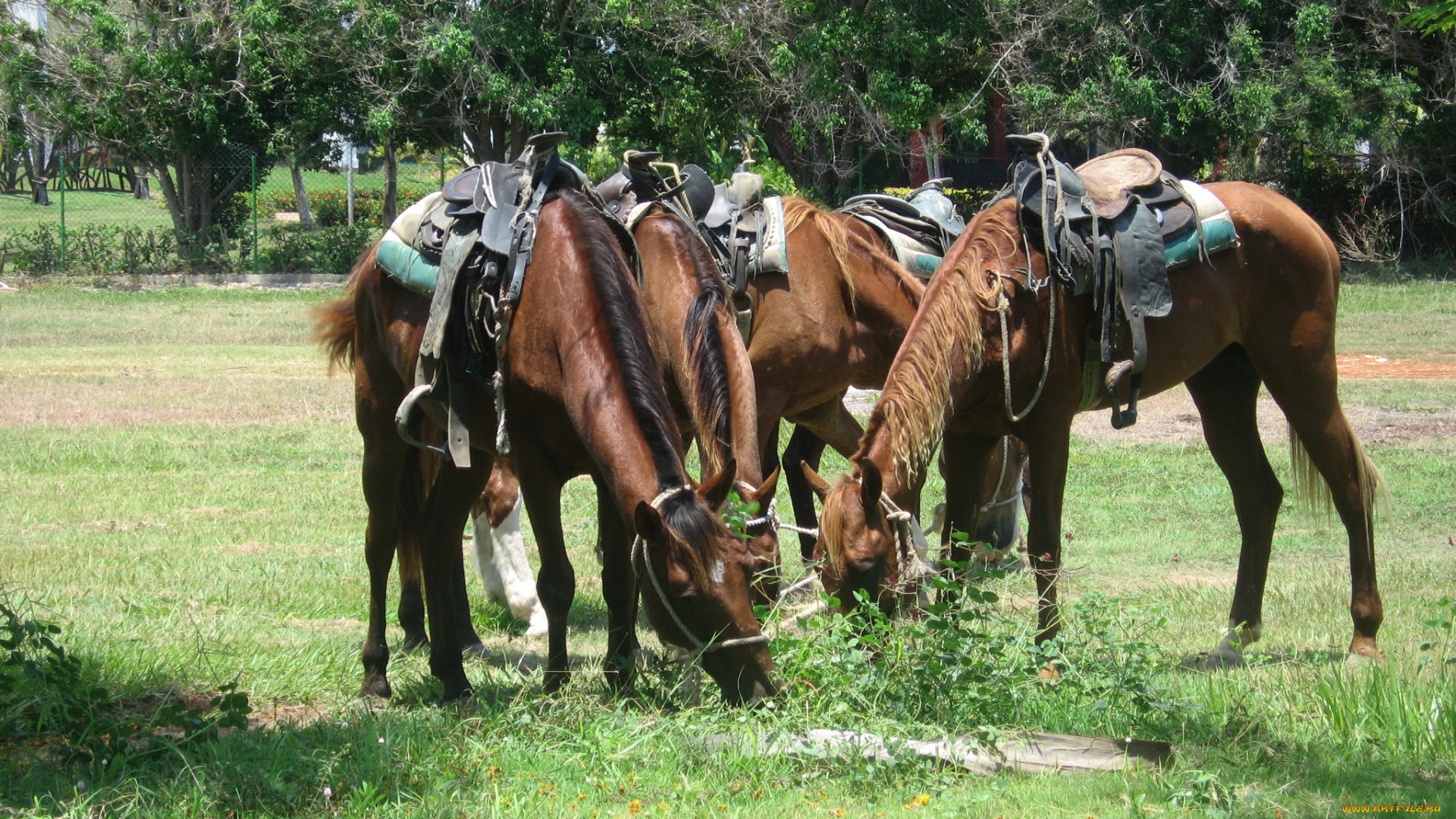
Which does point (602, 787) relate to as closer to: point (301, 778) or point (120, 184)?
point (301, 778)

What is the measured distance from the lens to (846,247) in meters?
6.13

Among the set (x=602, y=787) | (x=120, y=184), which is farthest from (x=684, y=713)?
(x=120, y=184)

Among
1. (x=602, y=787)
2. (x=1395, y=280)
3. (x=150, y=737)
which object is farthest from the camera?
(x=1395, y=280)

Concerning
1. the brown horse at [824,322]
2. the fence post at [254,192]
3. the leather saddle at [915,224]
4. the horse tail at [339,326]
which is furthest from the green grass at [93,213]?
the brown horse at [824,322]

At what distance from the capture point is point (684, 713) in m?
3.78

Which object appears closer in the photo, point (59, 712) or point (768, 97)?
point (59, 712)

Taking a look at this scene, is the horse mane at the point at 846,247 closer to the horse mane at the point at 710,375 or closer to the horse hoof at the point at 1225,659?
the horse mane at the point at 710,375

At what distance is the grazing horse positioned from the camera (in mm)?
3582

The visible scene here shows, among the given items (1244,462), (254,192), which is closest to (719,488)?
(1244,462)

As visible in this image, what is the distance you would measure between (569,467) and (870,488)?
3.57 ft

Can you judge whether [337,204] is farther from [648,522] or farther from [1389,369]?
[648,522]

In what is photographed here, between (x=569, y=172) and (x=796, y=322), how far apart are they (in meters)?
1.54

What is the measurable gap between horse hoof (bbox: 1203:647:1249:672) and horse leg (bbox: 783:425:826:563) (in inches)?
81.2

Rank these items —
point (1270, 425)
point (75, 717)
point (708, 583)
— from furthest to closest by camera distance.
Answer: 1. point (1270, 425)
2. point (75, 717)
3. point (708, 583)
